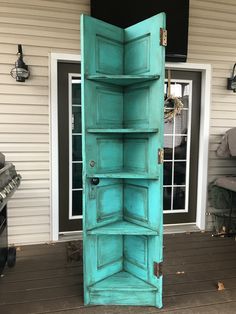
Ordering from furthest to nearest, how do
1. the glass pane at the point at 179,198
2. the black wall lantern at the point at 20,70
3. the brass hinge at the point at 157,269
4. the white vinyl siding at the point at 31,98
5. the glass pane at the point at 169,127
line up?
the glass pane at the point at 179,198 < the glass pane at the point at 169,127 < the white vinyl siding at the point at 31,98 < the black wall lantern at the point at 20,70 < the brass hinge at the point at 157,269

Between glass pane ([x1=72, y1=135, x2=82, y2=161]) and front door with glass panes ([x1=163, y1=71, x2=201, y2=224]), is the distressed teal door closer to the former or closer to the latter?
glass pane ([x1=72, y1=135, x2=82, y2=161])

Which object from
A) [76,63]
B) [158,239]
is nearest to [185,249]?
[158,239]

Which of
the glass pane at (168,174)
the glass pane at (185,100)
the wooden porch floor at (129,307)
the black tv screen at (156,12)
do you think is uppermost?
the black tv screen at (156,12)

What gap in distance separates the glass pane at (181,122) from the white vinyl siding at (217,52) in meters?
0.34

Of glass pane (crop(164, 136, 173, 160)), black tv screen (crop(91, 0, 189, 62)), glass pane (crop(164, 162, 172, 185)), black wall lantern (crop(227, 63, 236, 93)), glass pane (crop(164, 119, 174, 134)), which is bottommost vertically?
glass pane (crop(164, 162, 172, 185))

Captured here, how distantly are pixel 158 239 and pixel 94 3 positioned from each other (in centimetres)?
267

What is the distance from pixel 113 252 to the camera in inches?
98.1

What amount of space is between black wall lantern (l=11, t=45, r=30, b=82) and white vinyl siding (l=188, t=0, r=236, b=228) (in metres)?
2.04

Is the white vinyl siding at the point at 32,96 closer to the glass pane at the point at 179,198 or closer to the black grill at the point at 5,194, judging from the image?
the black grill at the point at 5,194

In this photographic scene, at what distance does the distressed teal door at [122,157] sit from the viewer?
2133mm

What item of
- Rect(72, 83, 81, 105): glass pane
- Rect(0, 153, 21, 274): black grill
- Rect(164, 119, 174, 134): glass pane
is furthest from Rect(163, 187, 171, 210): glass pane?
Rect(0, 153, 21, 274): black grill

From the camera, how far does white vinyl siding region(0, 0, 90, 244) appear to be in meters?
3.23

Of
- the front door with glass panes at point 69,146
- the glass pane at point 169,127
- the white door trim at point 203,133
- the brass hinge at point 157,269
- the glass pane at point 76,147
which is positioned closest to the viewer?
the brass hinge at point 157,269

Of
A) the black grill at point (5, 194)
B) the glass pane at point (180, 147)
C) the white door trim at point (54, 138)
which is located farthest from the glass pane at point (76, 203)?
the glass pane at point (180, 147)
